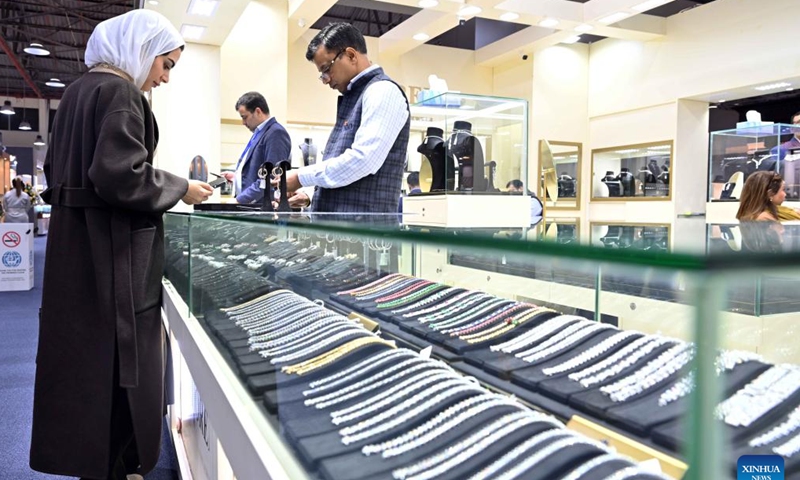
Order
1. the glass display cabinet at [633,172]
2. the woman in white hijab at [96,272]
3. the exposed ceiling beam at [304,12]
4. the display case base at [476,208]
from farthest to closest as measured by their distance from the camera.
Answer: the glass display cabinet at [633,172]
the exposed ceiling beam at [304,12]
the display case base at [476,208]
the woman in white hijab at [96,272]

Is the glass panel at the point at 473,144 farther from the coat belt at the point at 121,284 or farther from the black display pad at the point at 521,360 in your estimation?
the black display pad at the point at 521,360

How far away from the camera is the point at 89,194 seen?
1.48 meters

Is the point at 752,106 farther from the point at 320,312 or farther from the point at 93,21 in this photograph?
the point at 93,21

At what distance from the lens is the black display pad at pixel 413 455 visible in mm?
667

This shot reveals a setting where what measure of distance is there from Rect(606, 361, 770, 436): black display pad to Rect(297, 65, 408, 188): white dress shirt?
52.9 inches

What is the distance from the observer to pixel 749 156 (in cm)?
581

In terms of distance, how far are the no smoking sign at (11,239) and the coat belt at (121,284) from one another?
6.29 metres

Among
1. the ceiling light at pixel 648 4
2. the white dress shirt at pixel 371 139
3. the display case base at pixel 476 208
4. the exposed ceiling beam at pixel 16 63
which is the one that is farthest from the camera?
the exposed ceiling beam at pixel 16 63

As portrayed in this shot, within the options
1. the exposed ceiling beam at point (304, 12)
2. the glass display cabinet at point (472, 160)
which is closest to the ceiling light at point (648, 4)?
the exposed ceiling beam at point (304, 12)

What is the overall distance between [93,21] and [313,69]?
662cm

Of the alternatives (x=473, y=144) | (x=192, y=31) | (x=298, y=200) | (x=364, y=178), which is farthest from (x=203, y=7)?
(x=364, y=178)

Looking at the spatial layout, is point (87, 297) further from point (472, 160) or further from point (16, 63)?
point (16, 63)

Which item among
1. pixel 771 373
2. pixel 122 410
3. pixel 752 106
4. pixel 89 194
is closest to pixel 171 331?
pixel 122 410

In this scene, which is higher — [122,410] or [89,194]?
[89,194]
